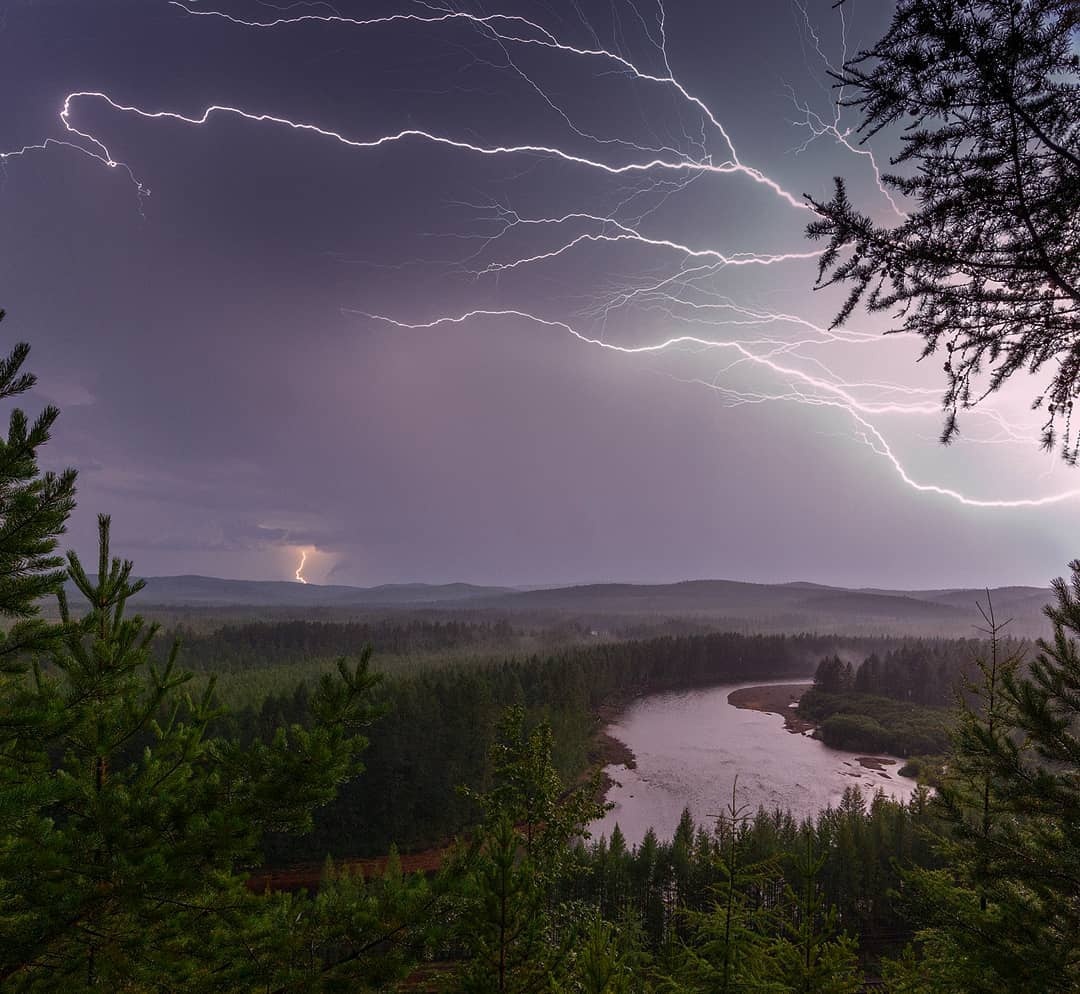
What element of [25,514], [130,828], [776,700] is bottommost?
[776,700]

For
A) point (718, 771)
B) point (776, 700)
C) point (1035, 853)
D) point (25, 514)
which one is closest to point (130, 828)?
point (25, 514)

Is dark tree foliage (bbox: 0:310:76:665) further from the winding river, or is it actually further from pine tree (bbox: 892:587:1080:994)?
the winding river

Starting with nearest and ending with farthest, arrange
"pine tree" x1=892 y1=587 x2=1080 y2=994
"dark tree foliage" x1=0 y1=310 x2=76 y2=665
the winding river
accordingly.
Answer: "dark tree foliage" x1=0 y1=310 x2=76 y2=665, "pine tree" x1=892 y1=587 x2=1080 y2=994, the winding river

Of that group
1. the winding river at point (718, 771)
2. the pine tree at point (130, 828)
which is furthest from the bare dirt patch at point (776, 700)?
the pine tree at point (130, 828)

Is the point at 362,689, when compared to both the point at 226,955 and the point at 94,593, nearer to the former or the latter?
the point at 226,955

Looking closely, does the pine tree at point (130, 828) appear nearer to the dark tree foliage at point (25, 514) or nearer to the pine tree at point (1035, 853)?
the dark tree foliage at point (25, 514)

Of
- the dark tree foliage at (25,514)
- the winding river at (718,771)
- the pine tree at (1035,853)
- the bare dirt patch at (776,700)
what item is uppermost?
the dark tree foliage at (25,514)

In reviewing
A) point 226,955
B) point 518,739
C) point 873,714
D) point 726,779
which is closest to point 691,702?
point 873,714

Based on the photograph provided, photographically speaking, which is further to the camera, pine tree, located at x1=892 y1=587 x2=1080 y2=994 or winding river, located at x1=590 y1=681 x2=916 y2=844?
winding river, located at x1=590 y1=681 x2=916 y2=844

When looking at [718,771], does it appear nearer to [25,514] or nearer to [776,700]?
[776,700]

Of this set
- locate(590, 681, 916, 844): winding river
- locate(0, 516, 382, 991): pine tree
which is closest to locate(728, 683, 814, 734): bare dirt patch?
locate(590, 681, 916, 844): winding river
